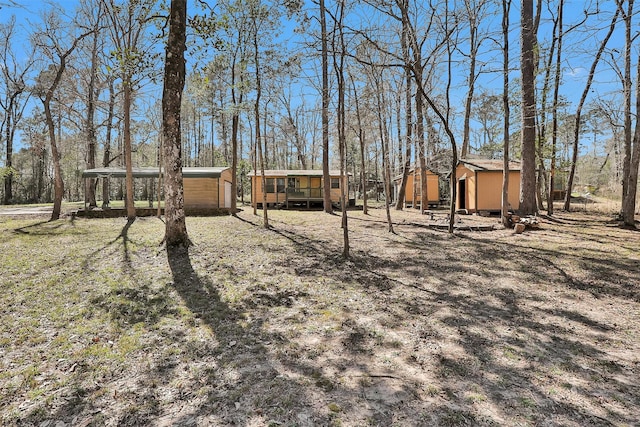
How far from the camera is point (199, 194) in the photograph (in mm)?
16641

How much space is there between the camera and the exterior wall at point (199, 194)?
16578 mm

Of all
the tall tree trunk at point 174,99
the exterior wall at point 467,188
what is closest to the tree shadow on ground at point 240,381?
A: the tall tree trunk at point 174,99

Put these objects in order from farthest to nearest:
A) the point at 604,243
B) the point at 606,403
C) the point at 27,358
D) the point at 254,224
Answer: the point at 254,224 < the point at 604,243 < the point at 27,358 < the point at 606,403

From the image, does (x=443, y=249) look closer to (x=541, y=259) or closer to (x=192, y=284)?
(x=541, y=259)

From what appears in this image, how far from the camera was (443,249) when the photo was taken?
7.80 meters

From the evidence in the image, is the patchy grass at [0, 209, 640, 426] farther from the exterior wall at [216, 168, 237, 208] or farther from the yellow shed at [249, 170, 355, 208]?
the yellow shed at [249, 170, 355, 208]

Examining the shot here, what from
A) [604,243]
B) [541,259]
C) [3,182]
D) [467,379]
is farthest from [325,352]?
[3,182]

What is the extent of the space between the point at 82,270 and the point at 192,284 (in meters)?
2.31

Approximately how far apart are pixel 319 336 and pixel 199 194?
14.6m

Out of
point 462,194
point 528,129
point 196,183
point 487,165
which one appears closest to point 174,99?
point 196,183

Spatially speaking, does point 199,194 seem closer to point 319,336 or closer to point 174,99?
point 174,99

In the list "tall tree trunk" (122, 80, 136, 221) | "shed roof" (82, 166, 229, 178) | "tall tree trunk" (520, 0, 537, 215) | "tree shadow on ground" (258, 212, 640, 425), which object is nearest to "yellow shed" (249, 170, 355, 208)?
"shed roof" (82, 166, 229, 178)

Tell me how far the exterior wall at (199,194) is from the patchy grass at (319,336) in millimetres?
9159

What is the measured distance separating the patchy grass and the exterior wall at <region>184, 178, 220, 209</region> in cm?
916
